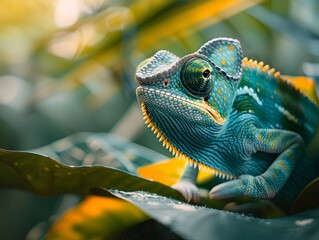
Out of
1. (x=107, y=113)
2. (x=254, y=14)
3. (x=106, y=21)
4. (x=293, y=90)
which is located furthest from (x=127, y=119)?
(x=293, y=90)

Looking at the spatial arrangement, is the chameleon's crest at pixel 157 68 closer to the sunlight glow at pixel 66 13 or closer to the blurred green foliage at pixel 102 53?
the blurred green foliage at pixel 102 53

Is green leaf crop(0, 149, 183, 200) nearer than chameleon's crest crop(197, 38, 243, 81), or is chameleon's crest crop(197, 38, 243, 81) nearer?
green leaf crop(0, 149, 183, 200)

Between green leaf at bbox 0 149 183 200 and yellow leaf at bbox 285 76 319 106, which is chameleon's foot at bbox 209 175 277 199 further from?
yellow leaf at bbox 285 76 319 106

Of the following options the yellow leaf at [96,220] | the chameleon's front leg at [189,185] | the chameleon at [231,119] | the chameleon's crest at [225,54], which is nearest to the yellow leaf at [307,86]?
the chameleon at [231,119]

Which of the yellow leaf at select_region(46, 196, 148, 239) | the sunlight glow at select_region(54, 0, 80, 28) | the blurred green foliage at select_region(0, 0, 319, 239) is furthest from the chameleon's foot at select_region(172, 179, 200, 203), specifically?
the sunlight glow at select_region(54, 0, 80, 28)

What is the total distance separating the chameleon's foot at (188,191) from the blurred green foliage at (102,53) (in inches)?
20.2

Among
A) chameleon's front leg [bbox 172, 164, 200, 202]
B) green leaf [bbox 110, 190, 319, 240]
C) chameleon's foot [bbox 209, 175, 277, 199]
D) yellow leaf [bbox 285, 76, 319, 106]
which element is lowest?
chameleon's front leg [bbox 172, 164, 200, 202]

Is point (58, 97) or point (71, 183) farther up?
point (71, 183)

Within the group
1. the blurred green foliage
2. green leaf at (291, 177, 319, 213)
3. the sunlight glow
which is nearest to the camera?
green leaf at (291, 177, 319, 213)

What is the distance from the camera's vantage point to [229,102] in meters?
0.87

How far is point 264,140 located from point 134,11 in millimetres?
976

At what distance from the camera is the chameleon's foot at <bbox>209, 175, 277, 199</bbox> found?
0.81m

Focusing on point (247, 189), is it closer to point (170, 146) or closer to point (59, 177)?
point (170, 146)

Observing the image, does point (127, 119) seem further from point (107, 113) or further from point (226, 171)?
point (226, 171)
